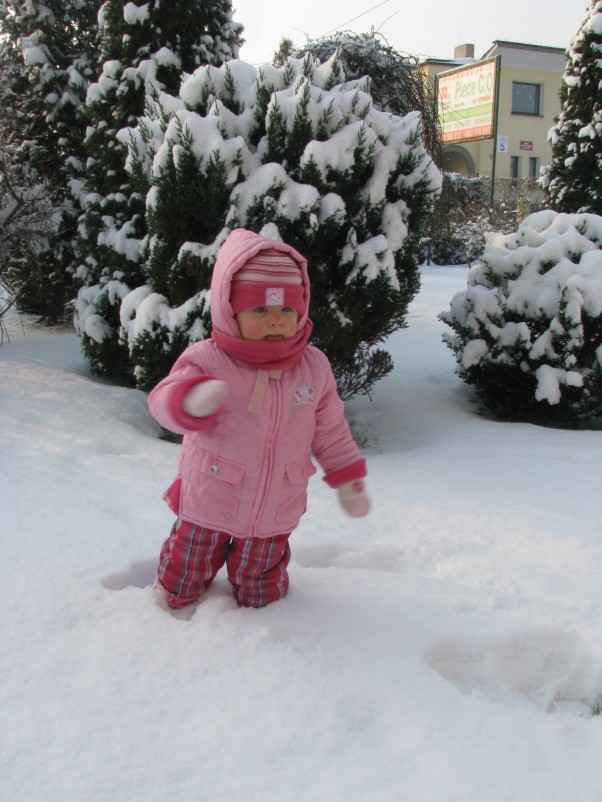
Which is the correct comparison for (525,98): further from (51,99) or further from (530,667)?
(530,667)

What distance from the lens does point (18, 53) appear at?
22.4 feet

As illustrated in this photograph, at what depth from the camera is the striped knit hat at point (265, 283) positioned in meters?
1.94

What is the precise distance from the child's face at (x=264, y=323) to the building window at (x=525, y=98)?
3326 centimetres

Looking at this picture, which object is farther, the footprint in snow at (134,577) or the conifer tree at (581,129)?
the conifer tree at (581,129)

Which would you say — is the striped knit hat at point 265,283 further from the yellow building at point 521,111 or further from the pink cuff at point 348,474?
the yellow building at point 521,111

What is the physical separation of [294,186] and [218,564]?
225 cm

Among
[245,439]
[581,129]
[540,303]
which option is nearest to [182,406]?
[245,439]

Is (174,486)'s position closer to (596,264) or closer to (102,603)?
(102,603)

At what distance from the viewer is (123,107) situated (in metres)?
5.14

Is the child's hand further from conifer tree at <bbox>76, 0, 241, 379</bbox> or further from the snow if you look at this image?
conifer tree at <bbox>76, 0, 241, 379</bbox>

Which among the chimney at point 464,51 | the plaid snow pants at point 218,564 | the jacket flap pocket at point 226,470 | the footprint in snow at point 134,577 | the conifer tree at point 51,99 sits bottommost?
the footprint in snow at point 134,577

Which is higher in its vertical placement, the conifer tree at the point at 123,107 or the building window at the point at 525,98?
the building window at the point at 525,98

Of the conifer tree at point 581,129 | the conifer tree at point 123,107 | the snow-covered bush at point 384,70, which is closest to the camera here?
the conifer tree at point 123,107

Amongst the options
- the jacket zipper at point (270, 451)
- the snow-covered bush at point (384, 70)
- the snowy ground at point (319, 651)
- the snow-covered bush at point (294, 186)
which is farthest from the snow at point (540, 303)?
the jacket zipper at point (270, 451)
